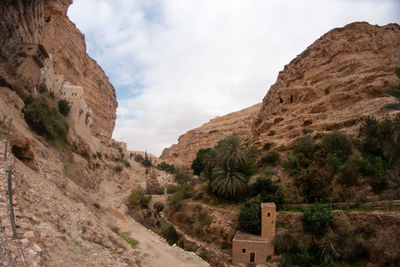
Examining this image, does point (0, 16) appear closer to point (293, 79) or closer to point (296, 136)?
point (296, 136)

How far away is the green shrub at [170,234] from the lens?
18003 mm

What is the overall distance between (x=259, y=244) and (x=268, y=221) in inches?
55.1

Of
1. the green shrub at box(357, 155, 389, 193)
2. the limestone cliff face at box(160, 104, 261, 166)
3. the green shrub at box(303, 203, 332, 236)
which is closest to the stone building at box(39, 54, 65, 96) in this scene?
the green shrub at box(303, 203, 332, 236)

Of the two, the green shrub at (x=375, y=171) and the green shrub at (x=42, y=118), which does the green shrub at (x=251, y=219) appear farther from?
the green shrub at (x=42, y=118)

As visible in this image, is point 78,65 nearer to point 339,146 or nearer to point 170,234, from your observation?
point 170,234

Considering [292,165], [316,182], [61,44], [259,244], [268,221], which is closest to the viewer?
[259,244]

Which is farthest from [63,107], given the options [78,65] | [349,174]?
[349,174]

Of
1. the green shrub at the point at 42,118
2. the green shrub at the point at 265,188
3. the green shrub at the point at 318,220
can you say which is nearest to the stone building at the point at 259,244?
the green shrub at the point at 265,188

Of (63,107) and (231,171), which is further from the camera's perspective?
(63,107)

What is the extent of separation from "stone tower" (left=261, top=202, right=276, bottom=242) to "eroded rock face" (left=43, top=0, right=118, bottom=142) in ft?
89.1

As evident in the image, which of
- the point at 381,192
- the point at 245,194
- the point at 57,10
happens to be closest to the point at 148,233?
the point at 245,194

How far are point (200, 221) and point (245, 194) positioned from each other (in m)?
3.87

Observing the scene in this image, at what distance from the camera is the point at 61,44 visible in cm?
3269

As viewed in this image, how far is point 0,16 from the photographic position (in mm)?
15789
